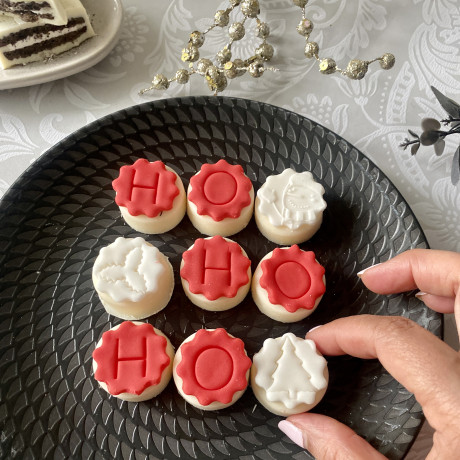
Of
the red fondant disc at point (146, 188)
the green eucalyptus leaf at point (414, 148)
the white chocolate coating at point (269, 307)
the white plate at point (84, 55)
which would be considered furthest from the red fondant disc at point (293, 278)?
the white plate at point (84, 55)

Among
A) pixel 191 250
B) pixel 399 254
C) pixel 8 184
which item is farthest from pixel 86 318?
pixel 399 254

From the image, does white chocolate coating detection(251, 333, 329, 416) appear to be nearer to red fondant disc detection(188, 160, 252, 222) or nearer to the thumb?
the thumb

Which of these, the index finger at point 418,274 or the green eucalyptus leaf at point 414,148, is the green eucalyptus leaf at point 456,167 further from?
the index finger at point 418,274

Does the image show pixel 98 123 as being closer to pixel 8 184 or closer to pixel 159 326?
pixel 8 184

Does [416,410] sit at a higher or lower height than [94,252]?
lower

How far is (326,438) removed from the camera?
78 centimetres

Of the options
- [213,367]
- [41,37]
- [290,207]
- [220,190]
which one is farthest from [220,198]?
[41,37]

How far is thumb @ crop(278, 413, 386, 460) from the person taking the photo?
2.46 ft

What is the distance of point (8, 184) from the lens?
41.9 inches

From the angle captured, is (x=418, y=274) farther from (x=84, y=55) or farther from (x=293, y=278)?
(x=84, y=55)

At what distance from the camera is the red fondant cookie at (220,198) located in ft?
3.09

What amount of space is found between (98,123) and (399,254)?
623 mm

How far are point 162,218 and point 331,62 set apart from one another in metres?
0.49

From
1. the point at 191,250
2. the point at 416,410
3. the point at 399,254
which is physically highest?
the point at 191,250
